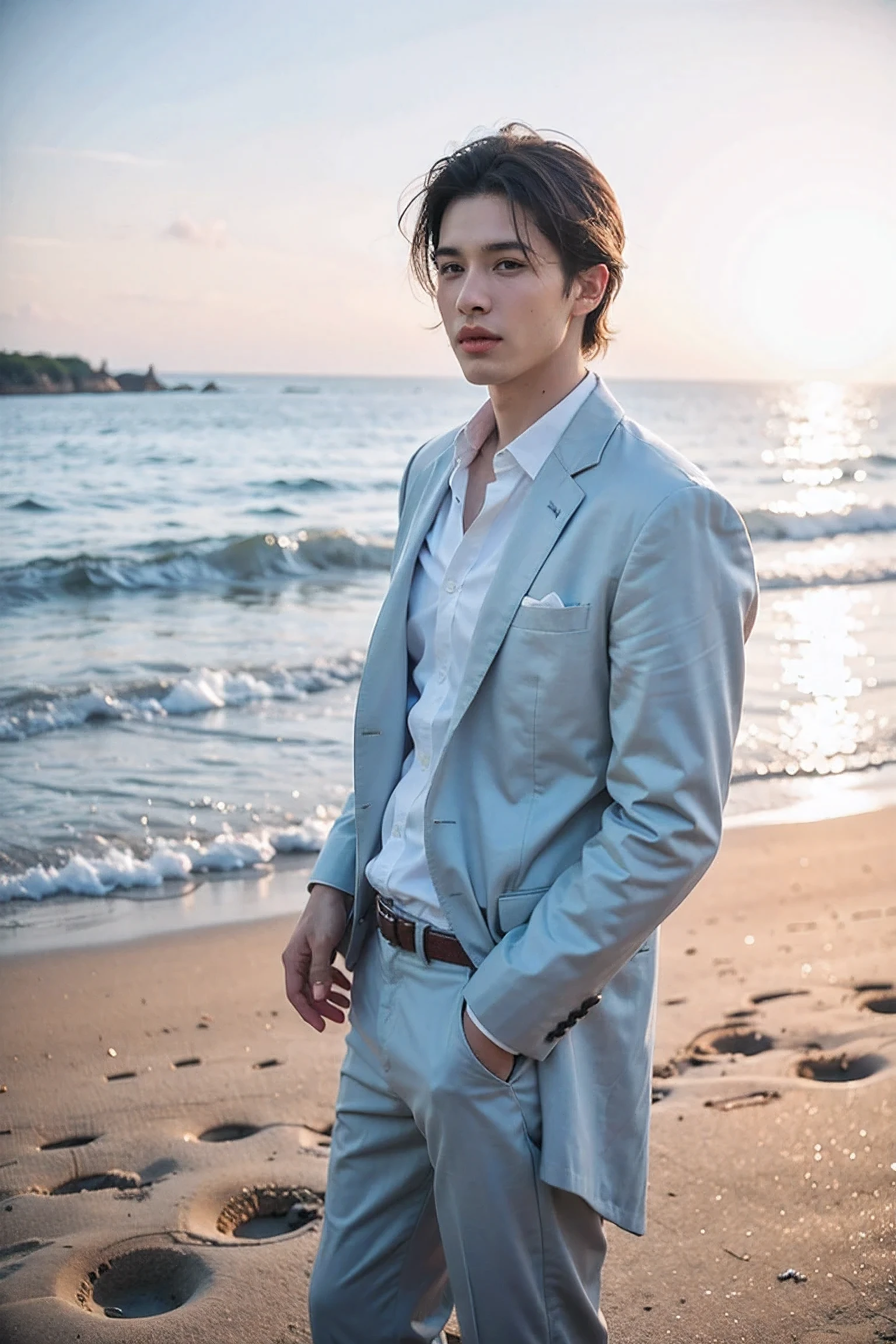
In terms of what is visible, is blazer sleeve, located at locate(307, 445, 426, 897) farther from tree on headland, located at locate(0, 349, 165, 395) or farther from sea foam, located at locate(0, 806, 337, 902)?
tree on headland, located at locate(0, 349, 165, 395)

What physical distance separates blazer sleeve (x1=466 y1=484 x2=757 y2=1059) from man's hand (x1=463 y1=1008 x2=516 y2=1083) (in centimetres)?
4

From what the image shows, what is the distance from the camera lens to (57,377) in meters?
39.0

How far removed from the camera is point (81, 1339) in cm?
265

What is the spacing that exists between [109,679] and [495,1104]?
8.57 metres

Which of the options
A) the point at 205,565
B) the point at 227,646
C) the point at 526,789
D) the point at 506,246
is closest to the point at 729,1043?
the point at 526,789

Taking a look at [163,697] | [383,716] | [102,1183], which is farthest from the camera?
[163,697]

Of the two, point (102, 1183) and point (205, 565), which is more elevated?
point (205, 565)

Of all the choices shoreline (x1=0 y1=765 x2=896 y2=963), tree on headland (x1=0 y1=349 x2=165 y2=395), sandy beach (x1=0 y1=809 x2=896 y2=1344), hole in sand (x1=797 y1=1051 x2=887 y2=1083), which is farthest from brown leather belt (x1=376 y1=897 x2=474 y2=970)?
tree on headland (x1=0 y1=349 x2=165 y2=395)

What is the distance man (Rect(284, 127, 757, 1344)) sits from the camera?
183 centimetres

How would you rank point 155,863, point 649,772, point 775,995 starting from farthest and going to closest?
point 155,863 → point 775,995 → point 649,772

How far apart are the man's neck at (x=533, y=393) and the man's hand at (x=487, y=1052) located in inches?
36.4

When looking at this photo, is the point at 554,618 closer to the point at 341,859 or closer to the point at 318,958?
the point at 341,859

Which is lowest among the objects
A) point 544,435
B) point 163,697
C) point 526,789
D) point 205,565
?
point 163,697

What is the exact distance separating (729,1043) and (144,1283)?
6.81 feet
